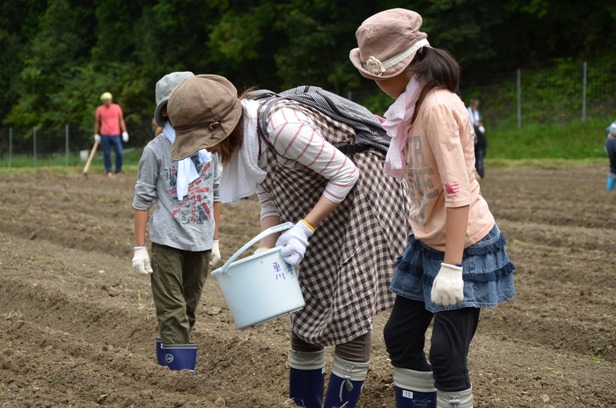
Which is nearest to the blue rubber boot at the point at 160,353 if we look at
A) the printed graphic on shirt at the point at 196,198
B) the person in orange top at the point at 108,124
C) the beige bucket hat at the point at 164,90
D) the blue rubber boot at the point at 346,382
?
the printed graphic on shirt at the point at 196,198

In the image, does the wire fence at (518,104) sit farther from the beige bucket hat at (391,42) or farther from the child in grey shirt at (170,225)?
the beige bucket hat at (391,42)

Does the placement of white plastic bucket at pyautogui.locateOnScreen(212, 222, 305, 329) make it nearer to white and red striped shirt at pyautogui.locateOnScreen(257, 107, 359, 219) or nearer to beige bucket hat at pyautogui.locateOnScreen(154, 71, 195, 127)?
white and red striped shirt at pyautogui.locateOnScreen(257, 107, 359, 219)

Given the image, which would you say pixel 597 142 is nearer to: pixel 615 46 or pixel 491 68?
pixel 615 46

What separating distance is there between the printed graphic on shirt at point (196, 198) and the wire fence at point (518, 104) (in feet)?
67.1

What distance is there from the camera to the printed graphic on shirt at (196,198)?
477cm

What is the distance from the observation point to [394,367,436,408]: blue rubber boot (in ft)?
11.3

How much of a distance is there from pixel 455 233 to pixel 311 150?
28.2 inches

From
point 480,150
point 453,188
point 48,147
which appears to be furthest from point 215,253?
point 48,147

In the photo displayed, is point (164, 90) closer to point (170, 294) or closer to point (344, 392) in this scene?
point (170, 294)

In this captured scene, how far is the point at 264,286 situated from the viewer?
11.4 ft

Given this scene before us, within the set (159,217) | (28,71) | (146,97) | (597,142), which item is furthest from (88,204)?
(28,71)

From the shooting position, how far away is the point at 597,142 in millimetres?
22125

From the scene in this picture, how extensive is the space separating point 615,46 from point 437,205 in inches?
981

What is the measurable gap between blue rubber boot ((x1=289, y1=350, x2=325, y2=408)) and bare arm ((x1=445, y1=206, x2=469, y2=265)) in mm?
1190
